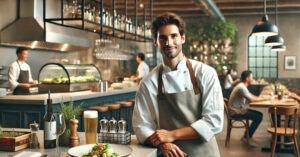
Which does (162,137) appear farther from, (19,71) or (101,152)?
(19,71)

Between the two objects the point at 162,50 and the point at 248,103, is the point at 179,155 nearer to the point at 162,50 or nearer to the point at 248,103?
the point at 162,50

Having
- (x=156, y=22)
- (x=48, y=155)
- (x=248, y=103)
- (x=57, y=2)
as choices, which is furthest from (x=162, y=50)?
(x=57, y=2)

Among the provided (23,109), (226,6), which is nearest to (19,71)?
(23,109)

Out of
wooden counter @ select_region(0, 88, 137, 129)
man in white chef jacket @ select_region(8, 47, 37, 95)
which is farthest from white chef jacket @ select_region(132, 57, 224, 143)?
man in white chef jacket @ select_region(8, 47, 37, 95)

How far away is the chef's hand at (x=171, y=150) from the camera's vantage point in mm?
1976

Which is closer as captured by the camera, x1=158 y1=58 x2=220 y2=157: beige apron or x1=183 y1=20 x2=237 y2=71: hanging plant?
x1=158 y1=58 x2=220 y2=157: beige apron

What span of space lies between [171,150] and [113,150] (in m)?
0.34

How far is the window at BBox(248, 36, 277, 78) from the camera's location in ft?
49.8

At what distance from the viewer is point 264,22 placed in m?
6.11

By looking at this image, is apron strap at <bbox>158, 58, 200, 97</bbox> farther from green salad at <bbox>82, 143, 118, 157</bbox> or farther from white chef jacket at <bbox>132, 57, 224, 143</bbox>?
green salad at <bbox>82, 143, 118, 157</bbox>

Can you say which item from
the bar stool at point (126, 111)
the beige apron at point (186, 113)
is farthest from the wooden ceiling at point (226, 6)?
the beige apron at point (186, 113)

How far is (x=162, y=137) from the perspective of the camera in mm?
2012

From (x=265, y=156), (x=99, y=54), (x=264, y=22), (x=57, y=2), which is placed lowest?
(x=265, y=156)

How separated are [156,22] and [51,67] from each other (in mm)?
4468
